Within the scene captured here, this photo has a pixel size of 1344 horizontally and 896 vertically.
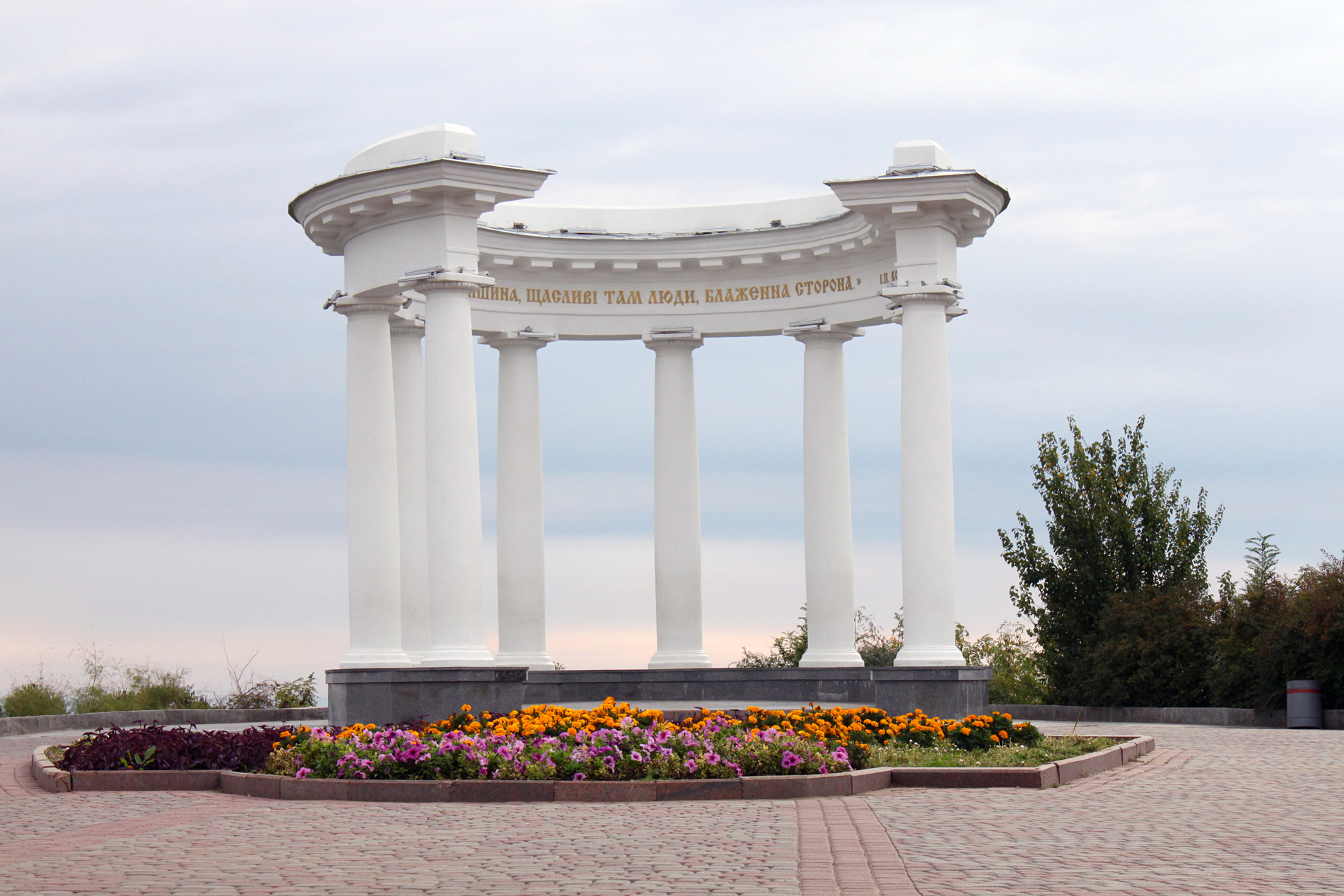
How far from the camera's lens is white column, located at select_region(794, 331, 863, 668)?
44156 millimetres

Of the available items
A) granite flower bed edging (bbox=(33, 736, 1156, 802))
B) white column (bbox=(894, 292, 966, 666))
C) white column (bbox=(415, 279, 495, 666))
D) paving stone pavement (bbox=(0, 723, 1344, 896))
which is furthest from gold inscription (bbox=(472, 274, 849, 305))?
paving stone pavement (bbox=(0, 723, 1344, 896))

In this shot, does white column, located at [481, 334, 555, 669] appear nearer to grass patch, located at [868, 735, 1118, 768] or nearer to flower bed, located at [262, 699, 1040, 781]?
flower bed, located at [262, 699, 1040, 781]

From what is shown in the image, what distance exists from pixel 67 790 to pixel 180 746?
192cm

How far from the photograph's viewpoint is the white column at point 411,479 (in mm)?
40125

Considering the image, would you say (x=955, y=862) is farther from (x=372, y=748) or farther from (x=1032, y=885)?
(x=372, y=748)

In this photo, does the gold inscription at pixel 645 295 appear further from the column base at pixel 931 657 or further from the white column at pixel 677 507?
the column base at pixel 931 657

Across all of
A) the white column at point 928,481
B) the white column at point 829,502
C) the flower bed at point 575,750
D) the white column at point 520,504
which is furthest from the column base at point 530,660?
the flower bed at point 575,750

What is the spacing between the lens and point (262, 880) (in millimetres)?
15266

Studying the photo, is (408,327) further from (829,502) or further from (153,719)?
(153,719)

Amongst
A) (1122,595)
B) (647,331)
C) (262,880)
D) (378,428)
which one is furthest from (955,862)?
(1122,595)

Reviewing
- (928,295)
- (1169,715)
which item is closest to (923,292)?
(928,295)

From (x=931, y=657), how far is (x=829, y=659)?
7.01 metres

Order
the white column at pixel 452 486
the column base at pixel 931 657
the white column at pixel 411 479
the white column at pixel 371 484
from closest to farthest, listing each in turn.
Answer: the white column at pixel 452 486 < the column base at pixel 931 657 < the white column at pixel 371 484 < the white column at pixel 411 479

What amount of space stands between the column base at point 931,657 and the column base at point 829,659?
5.94 m
